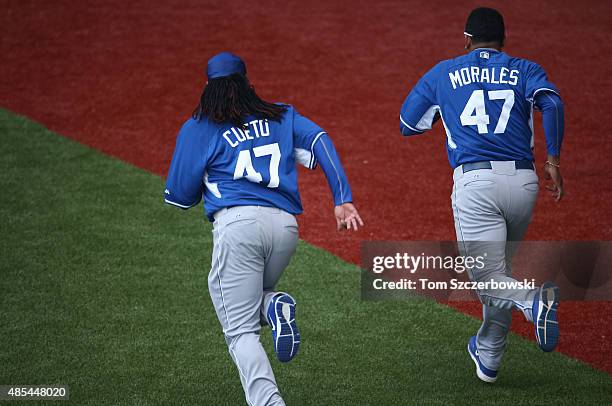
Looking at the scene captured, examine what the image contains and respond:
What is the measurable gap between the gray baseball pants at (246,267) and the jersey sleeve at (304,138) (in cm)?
28

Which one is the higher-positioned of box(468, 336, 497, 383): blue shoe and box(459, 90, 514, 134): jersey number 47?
box(459, 90, 514, 134): jersey number 47

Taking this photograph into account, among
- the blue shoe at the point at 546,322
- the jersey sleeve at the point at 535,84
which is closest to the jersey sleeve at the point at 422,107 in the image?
the jersey sleeve at the point at 535,84

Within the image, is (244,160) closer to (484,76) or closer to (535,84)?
(484,76)

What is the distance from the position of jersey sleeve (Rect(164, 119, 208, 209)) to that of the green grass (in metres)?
1.17

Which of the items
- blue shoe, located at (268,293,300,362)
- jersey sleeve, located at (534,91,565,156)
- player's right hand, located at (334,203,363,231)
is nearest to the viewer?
blue shoe, located at (268,293,300,362)

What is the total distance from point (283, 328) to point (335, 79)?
6.12 metres

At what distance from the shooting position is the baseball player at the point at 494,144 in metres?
4.28

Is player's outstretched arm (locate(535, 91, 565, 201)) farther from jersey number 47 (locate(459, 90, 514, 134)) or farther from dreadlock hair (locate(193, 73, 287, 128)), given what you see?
dreadlock hair (locate(193, 73, 287, 128))

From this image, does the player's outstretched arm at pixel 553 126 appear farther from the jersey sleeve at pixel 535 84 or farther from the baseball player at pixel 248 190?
the baseball player at pixel 248 190

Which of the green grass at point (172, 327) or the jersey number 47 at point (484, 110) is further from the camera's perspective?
the green grass at point (172, 327)

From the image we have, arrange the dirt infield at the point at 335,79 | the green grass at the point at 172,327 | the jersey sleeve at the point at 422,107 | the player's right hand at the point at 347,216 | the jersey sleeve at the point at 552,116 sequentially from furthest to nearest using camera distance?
Answer: the dirt infield at the point at 335,79, the green grass at the point at 172,327, the jersey sleeve at the point at 422,107, the jersey sleeve at the point at 552,116, the player's right hand at the point at 347,216

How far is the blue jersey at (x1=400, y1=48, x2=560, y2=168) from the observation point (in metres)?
4.30

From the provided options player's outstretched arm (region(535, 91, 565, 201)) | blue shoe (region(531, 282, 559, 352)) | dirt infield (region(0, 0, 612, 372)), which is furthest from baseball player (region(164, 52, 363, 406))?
dirt infield (region(0, 0, 612, 372))

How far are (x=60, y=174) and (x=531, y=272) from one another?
13.2 ft
